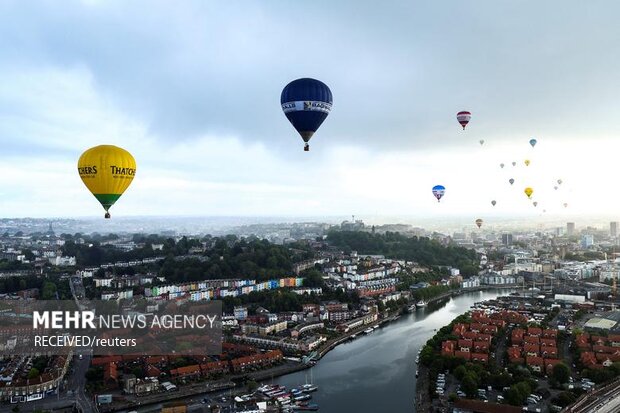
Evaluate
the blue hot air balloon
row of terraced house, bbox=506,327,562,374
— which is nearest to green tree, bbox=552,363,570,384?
row of terraced house, bbox=506,327,562,374

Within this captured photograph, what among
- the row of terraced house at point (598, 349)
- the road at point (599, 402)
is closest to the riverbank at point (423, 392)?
the road at point (599, 402)

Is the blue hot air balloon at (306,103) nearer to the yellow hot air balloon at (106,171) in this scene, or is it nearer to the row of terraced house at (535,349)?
the yellow hot air balloon at (106,171)

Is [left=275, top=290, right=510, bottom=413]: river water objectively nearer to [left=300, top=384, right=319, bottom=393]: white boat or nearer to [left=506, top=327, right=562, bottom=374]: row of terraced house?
[left=300, top=384, right=319, bottom=393]: white boat

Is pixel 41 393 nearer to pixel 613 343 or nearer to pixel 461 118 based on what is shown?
pixel 461 118

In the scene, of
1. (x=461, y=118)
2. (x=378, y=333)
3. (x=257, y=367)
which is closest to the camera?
(x=257, y=367)

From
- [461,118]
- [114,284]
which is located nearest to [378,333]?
[461,118]

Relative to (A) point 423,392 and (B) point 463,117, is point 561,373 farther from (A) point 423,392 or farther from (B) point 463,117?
(B) point 463,117

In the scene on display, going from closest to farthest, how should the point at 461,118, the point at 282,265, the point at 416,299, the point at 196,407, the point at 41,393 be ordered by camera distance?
the point at 196,407 → the point at 41,393 → the point at 461,118 → the point at 416,299 → the point at 282,265
